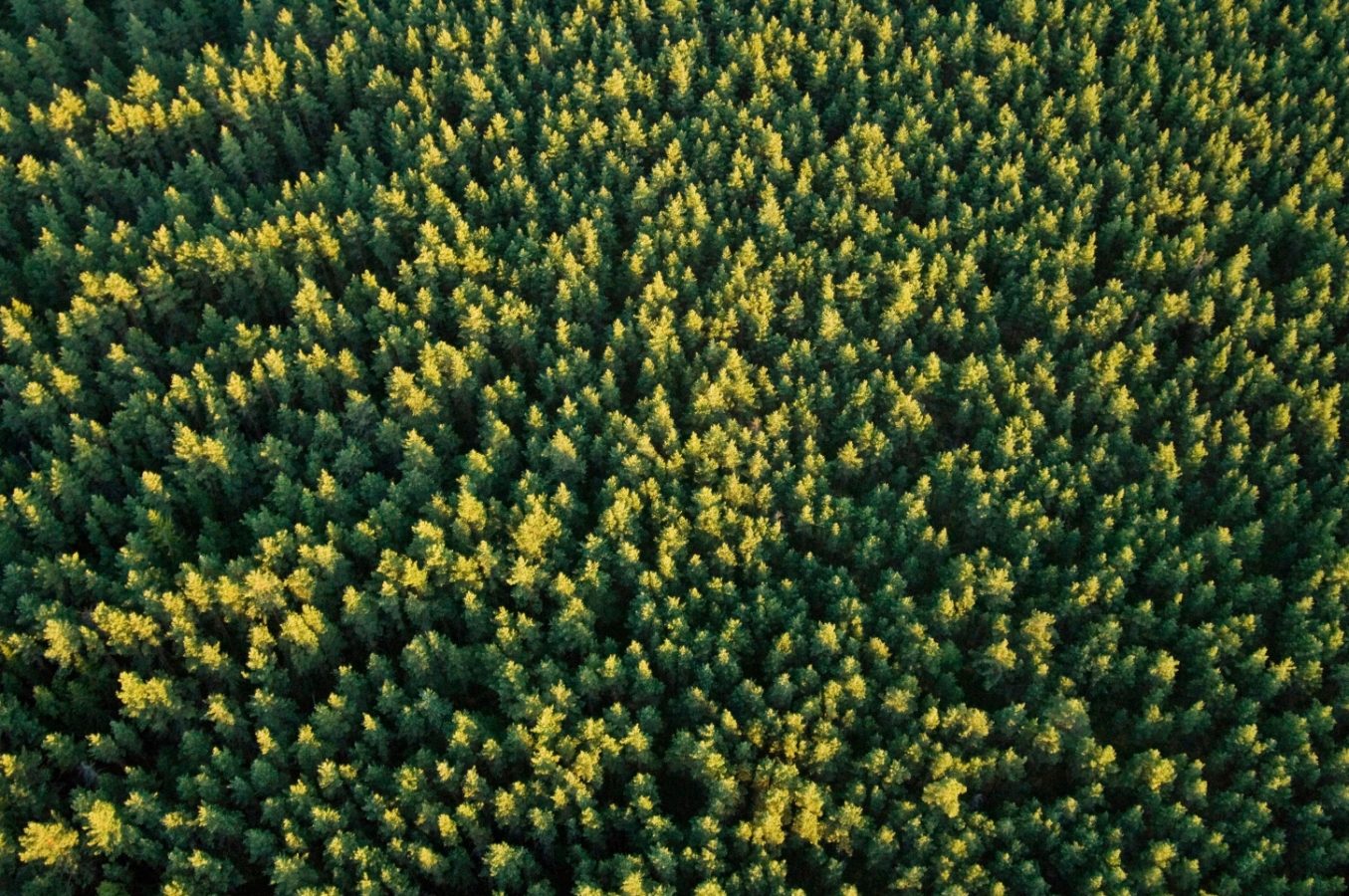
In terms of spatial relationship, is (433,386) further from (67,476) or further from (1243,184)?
(1243,184)

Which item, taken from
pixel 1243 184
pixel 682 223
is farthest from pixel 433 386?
pixel 1243 184


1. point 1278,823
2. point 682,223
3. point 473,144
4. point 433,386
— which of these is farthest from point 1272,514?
point 473,144

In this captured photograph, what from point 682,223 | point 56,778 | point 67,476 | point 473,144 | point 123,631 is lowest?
point 56,778

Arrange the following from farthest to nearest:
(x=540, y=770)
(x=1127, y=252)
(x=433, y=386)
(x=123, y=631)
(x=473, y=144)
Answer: (x=473, y=144) → (x=1127, y=252) → (x=433, y=386) → (x=123, y=631) → (x=540, y=770)

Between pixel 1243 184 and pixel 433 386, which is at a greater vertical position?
pixel 1243 184

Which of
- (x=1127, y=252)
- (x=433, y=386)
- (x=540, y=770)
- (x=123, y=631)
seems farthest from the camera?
(x=1127, y=252)

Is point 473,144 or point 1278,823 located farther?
point 473,144

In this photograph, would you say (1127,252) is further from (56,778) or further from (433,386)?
(56,778)
